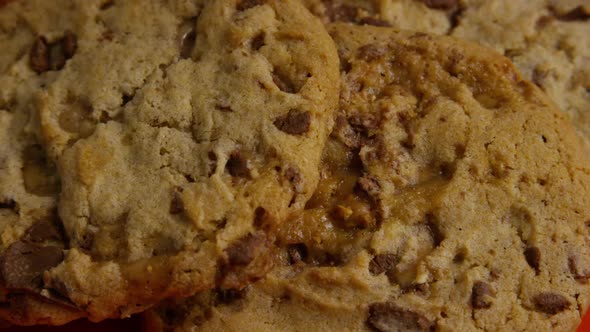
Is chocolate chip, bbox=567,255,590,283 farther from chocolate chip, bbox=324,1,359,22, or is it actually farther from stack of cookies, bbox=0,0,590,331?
chocolate chip, bbox=324,1,359,22

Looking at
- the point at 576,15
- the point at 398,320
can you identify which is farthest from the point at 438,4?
the point at 398,320

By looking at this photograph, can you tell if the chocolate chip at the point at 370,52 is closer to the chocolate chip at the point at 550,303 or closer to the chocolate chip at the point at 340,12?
the chocolate chip at the point at 340,12

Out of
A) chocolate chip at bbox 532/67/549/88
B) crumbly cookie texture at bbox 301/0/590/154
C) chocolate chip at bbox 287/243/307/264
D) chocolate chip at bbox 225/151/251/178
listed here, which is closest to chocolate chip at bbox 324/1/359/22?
crumbly cookie texture at bbox 301/0/590/154

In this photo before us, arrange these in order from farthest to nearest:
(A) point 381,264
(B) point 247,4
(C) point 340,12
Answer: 1. (C) point 340,12
2. (B) point 247,4
3. (A) point 381,264

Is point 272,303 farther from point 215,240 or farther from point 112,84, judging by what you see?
point 112,84

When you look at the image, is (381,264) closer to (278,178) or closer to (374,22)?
(278,178)

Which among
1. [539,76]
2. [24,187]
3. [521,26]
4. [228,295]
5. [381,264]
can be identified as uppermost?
[521,26]
